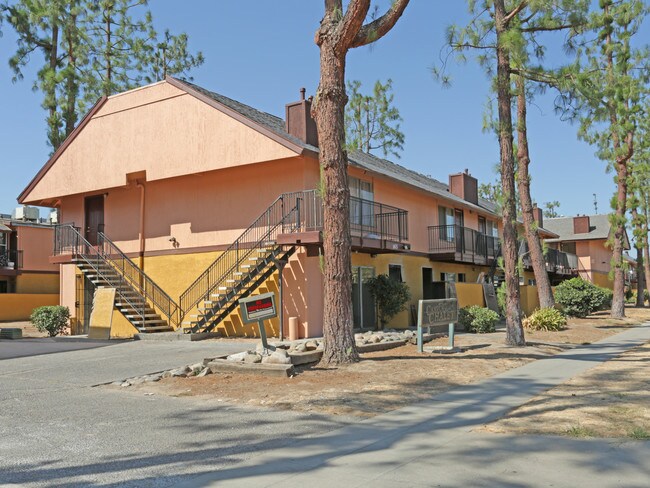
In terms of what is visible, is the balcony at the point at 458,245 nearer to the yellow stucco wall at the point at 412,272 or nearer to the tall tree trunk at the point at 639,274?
the yellow stucco wall at the point at 412,272

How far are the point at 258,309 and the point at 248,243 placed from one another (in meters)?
8.05

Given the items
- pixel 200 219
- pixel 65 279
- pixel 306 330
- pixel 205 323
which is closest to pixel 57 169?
pixel 65 279

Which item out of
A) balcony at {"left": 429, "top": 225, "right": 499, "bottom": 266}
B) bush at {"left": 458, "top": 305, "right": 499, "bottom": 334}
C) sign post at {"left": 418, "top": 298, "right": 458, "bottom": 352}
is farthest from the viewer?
balcony at {"left": 429, "top": 225, "right": 499, "bottom": 266}

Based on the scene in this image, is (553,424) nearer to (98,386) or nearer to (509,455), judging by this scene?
(509,455)

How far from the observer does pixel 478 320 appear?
792 inches

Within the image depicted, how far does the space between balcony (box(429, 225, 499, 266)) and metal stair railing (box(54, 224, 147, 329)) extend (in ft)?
40.2

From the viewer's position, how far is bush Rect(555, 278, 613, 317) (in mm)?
27812

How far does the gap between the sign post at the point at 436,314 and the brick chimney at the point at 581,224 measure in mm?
40582

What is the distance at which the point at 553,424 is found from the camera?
7.09 m

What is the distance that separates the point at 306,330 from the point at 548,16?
10.8 meters

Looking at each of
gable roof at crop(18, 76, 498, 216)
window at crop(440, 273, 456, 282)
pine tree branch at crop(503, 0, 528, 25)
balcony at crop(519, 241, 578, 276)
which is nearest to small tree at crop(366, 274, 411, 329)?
gable roof at crop(18, 76, 498, 216)

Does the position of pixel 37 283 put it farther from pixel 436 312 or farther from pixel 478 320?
pixel 436 312

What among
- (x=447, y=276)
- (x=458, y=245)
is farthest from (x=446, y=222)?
(x=447, y=276)

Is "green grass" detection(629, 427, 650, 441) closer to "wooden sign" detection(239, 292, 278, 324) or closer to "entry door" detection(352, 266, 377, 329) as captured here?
"wooden sign" detection(239, 292, 278, 324)
